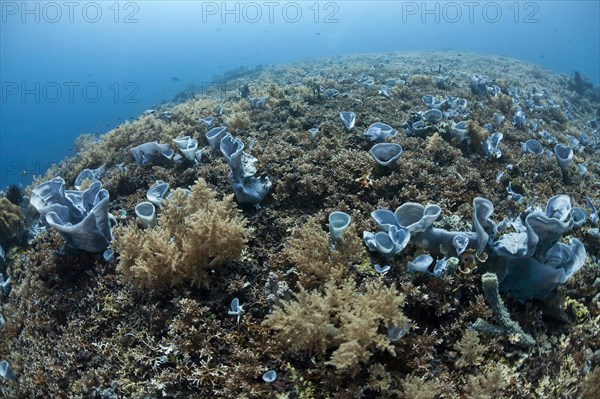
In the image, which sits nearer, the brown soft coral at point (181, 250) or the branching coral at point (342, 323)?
the branching coral at point (342, 323)

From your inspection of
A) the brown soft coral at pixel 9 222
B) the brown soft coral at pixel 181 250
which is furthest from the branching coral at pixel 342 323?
the brown soft coral at pixel 9 222

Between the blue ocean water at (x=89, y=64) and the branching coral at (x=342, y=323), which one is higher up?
the branching coral at (x=342, y=323)

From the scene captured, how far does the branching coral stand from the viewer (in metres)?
3.40

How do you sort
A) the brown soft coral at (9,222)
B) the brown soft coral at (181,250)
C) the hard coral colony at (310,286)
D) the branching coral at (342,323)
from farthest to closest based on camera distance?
the brown soft coral at (9,222), the brown soft coral at (181,250), the hard coral colony at (310,286), the branching coral at (342,323)

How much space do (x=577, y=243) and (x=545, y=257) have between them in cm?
40

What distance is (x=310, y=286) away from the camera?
443cm

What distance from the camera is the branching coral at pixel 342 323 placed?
3.40 metres

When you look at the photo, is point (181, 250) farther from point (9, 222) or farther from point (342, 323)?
point (9, 222)

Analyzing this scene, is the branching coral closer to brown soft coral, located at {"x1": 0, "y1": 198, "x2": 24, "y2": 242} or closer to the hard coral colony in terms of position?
the hard coral colony

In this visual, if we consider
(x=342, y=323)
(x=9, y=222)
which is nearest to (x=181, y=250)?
(x=342, y=323)

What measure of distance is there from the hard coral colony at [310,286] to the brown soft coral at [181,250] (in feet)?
0.08

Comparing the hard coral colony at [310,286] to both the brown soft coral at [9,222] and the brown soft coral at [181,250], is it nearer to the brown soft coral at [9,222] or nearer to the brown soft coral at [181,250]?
A: the brown soft coral at [181,250]

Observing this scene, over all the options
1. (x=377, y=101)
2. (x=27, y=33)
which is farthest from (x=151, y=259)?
(x=27, y=33)

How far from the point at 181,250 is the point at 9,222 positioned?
566 cm
